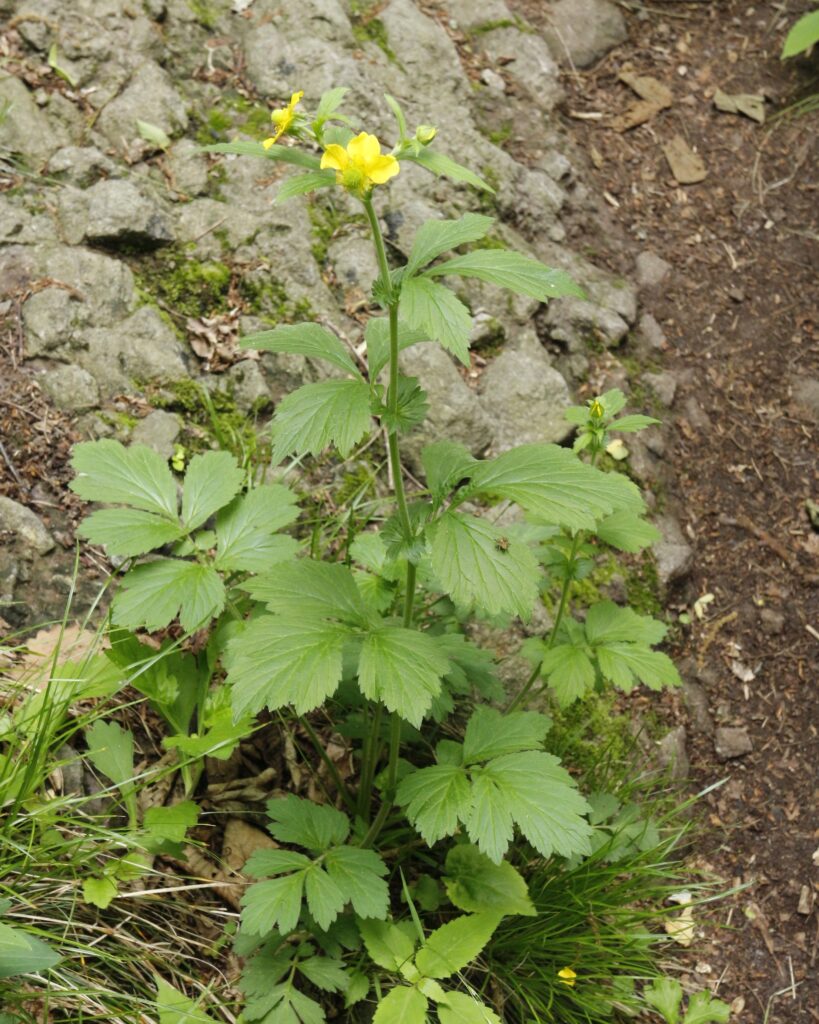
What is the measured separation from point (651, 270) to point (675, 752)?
2.26 metres

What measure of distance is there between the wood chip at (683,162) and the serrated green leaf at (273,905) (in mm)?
3908

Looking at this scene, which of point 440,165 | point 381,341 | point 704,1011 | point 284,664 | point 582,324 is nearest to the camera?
point 440,165

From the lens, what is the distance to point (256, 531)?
93.0 inches

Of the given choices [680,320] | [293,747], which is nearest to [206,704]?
[293,747]

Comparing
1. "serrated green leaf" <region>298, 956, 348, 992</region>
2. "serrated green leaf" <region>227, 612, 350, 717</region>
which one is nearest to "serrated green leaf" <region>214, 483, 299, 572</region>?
"serrated green leaf" <region>227, 612, 350, 717</region>

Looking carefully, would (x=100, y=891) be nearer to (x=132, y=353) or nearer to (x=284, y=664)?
(x=284, y=664)

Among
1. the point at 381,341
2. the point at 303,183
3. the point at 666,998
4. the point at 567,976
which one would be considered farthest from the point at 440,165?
the point at 666,998

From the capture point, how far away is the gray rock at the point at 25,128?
3281 millimetres

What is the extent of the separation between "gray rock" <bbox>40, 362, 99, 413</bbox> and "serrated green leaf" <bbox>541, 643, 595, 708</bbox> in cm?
161

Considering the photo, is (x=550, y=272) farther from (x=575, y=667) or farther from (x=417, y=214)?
(x=417, y=214)

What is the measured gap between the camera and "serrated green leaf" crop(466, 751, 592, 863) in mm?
1926

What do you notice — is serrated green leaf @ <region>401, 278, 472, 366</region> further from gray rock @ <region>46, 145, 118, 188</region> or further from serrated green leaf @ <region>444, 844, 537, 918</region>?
gray rock @ <region>46, 145, 118, 188</region>

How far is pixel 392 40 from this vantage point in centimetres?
412

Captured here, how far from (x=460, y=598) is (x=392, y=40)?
10.7 feet
